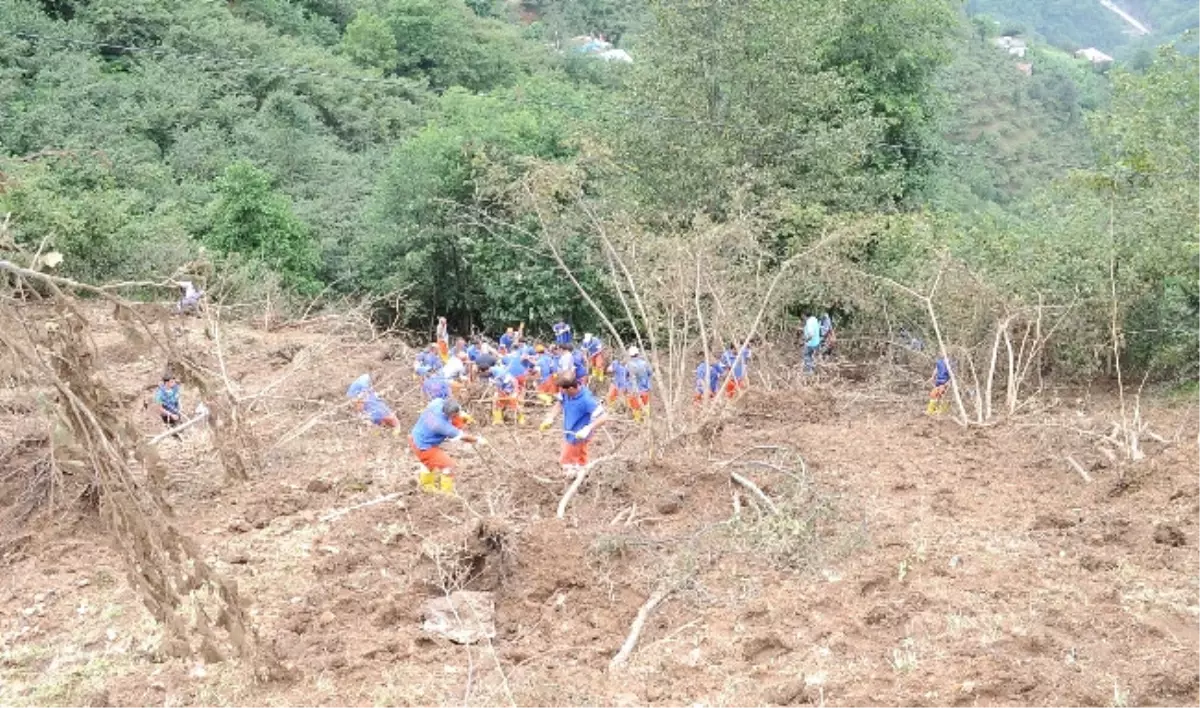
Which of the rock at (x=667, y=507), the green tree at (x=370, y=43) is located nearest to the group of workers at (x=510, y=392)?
the rock at (x=667, y=507)

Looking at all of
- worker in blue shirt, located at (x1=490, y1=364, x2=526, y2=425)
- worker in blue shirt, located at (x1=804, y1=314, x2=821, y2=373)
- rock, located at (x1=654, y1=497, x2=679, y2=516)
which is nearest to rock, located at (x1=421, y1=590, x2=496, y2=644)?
rock, located at (x1=654, y1=497, x2=679, y2=516)

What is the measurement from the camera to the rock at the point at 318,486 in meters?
8.38

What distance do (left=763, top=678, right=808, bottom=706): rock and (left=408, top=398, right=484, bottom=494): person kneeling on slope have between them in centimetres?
336

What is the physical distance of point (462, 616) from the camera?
19.9 feet

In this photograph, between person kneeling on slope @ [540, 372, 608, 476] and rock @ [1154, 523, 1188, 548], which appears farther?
person kneeling on slope @ [540, 372, 608, 476]

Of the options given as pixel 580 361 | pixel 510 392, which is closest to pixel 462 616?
pixel 510 392

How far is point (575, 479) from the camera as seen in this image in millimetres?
7906

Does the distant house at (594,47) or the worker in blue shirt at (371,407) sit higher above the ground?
the worker in blue shirt at (371,407)

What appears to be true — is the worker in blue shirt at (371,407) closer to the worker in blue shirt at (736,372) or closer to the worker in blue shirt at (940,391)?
the worker in blue shirt at (736,372)

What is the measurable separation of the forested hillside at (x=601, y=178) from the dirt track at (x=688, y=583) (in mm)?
2235

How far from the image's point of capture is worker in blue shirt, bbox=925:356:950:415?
12.3 meters

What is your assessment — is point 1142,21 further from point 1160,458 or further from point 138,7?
point 1160,458

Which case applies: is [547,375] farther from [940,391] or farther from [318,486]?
[318,486]

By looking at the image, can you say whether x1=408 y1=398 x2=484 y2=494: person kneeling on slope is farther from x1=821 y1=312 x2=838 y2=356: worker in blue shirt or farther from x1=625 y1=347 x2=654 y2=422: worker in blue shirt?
x1=821 y1=312 x2=838 y2=356: worker in blue shirt
